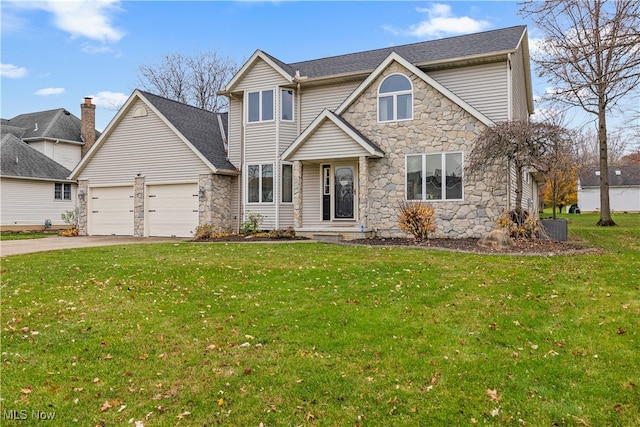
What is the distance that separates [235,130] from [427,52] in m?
8.12

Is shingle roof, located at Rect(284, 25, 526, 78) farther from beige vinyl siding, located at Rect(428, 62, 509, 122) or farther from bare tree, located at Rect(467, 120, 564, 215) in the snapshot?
bare tree, located at Rect(467, 120, 564, 215)

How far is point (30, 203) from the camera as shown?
2497 centimetres

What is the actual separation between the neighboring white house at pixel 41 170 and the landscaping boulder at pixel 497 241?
22.2m

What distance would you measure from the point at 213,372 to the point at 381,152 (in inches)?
443

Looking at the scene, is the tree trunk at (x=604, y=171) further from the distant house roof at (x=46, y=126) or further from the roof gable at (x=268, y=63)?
the distant house roof at (x=46, y=126)

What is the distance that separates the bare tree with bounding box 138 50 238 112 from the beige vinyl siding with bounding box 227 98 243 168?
19.9 metres

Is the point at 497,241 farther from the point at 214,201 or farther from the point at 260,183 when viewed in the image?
the point at 214,201

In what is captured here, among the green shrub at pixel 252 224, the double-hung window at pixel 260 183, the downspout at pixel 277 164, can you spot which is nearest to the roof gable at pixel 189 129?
the double-hung window at pixel 260 183

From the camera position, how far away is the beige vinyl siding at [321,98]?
16.4 m

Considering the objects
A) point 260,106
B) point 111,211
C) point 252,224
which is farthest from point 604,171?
point 111,211

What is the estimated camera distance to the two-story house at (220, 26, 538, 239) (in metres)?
13.5

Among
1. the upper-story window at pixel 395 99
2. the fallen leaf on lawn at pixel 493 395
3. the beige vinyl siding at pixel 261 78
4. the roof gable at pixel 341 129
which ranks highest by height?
the beige vinyl siding at pixel 261 78

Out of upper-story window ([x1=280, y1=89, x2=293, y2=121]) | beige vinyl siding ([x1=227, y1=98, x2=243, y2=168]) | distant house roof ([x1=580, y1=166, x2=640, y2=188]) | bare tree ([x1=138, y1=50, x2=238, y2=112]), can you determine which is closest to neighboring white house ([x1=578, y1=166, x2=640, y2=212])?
distant house roof ([x1=580, y1=166, x2=640, y2=188])

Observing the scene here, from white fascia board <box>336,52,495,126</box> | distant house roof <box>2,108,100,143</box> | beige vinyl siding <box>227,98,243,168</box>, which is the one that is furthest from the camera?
distant house roof <box>2,108,100,143</box>
